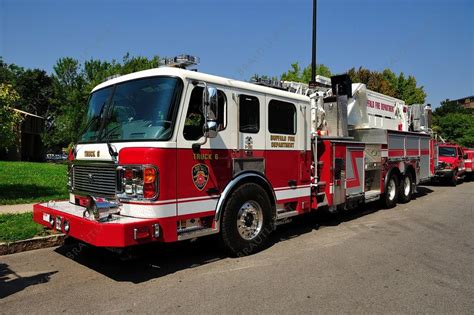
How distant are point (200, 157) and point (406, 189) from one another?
855 cm

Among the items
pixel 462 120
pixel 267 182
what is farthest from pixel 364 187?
pixel 462 120

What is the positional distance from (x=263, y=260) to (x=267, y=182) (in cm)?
119

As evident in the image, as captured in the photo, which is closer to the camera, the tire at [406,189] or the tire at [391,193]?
the tire at [391,193]

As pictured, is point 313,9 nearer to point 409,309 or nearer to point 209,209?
point 209,209

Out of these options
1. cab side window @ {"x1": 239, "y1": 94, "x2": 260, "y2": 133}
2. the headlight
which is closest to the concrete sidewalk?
the headlight

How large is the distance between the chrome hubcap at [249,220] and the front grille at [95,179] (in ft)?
6.10

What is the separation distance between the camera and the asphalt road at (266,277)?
4121mm

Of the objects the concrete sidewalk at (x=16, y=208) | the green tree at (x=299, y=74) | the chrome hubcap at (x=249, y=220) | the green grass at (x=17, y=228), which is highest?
the green tree at (x=299, y=74)

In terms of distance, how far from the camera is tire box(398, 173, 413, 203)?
1146 cm

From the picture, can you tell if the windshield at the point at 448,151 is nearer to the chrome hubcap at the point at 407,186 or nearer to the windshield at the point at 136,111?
the chrome hubcap at the point at 407,186

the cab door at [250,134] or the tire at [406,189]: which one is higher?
the cab door at [250,134]

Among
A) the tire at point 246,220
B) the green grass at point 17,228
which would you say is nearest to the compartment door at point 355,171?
the tire at point 246,220

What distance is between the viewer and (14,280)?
4918 mm

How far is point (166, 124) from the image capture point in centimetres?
488
